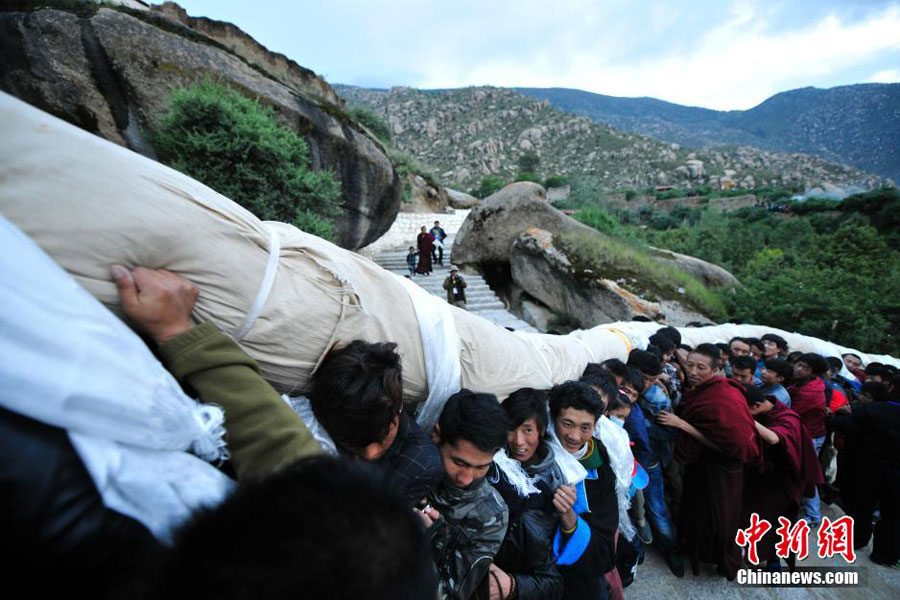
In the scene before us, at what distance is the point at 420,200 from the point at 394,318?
1688 centimetres

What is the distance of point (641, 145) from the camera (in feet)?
175

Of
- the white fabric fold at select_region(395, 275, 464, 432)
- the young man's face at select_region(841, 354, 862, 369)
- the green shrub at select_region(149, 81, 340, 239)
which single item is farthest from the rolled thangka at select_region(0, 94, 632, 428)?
the young man's face at select_region(841, 354, 862, 369)

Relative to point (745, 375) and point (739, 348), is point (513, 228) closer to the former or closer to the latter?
point (739, 348)

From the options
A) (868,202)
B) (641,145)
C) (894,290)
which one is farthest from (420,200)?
(641,145)

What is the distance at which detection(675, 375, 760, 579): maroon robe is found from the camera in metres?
2.51

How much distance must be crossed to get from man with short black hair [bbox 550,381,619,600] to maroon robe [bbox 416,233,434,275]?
26.3 feet

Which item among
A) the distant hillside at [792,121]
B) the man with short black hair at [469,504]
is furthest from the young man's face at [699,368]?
the distant hillside at [792,121]

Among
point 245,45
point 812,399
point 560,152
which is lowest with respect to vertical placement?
point 812,399

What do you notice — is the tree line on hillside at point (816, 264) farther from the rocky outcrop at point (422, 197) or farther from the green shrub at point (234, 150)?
the green shrub at point (234, 150)

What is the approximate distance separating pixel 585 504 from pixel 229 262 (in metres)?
2.05

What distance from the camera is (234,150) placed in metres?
4.02

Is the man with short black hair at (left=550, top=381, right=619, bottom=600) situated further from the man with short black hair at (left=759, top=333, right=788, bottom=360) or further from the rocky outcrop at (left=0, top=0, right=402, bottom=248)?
the rocky outcrop at (left=0, top=0, right=402, bottom=248)

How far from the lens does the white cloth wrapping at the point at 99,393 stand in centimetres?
56

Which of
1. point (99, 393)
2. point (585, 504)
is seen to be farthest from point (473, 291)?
point (99, 393)
